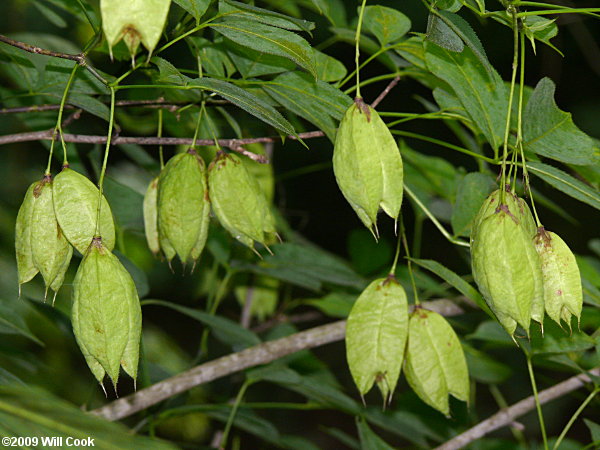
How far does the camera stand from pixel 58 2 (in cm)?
116

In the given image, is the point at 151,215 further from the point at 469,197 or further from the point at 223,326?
the point at 469,197

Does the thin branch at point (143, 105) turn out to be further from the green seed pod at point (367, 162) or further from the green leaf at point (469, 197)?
the green leaf at point (469, 197)

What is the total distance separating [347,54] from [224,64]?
1750 millimetres

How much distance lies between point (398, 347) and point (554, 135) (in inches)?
14.2

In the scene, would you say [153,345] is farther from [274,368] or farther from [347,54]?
[347,54]

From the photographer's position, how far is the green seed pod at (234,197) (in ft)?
3.18

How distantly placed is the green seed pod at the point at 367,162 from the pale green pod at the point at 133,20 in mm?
275

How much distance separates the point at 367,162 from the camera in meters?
0.82

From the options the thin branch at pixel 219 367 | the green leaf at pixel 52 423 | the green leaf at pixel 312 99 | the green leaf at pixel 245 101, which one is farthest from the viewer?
the thin branch at pixel 219 367

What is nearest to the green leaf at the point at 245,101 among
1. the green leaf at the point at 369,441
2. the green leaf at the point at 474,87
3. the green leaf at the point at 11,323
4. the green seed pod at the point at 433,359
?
the green leaf at the point at 474,87

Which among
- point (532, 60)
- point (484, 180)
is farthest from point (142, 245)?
point (532, 60)

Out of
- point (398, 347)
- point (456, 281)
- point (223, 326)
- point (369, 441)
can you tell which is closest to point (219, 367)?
point (223, 326)

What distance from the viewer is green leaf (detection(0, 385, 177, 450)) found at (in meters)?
0.53

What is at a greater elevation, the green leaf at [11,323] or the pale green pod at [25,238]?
the pale green pod at [25,238]
